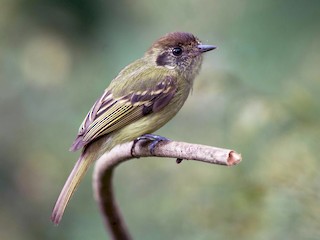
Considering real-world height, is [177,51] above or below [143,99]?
above

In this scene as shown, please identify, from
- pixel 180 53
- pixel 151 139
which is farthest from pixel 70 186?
pixel 180 53

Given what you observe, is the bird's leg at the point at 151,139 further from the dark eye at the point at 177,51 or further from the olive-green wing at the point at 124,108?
the dark eye at the point at 177,51

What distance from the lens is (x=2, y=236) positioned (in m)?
5.29

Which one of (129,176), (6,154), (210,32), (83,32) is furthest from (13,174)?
(210,32)

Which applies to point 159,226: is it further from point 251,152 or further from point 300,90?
point 300,90

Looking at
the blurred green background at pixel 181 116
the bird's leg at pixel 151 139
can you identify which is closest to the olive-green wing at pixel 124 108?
the bird's leg at pixel 151 139

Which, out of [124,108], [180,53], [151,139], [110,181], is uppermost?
[180,53]

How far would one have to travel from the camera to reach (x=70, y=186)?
342cm

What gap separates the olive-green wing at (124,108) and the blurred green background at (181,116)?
0.39 m

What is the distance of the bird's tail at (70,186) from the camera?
3182 mm

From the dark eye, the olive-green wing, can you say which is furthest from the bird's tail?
the dark eye

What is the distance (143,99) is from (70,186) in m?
0.71

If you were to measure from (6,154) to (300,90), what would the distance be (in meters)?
2.36

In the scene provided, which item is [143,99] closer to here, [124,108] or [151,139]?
[124,108]
